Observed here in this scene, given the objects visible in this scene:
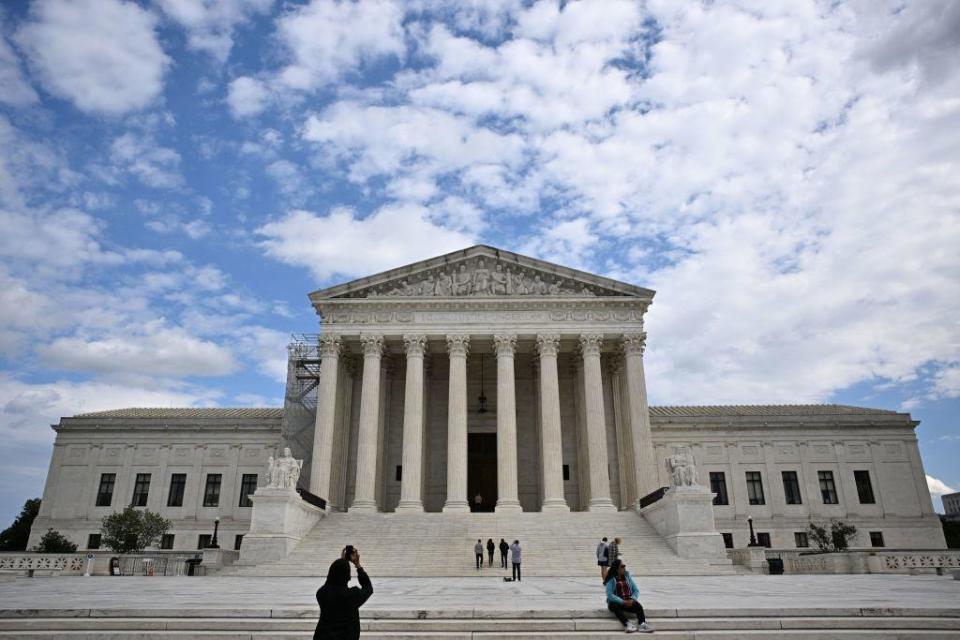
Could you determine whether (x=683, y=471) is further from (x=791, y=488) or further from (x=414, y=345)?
(x=791, y=488)

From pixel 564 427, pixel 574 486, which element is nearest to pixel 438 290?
pixel 564 427

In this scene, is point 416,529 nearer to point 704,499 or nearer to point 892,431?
point 704,499

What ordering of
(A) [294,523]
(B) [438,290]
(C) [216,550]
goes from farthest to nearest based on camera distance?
(B) [438,290]
(A) [294,523]
(C) [216,550]

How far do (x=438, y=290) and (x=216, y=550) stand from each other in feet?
59.3

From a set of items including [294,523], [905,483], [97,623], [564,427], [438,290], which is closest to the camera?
[97,623]

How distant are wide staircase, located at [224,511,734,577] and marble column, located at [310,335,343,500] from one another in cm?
217

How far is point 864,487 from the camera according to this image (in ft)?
146

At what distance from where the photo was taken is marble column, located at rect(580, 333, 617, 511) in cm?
3434

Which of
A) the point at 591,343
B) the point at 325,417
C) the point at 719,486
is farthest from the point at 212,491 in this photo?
the point at 719,486

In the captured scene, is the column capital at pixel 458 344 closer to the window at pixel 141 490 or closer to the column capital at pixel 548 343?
the column capital at pixel 548 343

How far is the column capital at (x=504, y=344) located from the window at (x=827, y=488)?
23.9 metres

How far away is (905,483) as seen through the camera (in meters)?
44.5

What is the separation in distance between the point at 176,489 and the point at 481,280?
25244 mm

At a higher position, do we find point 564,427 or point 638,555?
point 564,427
